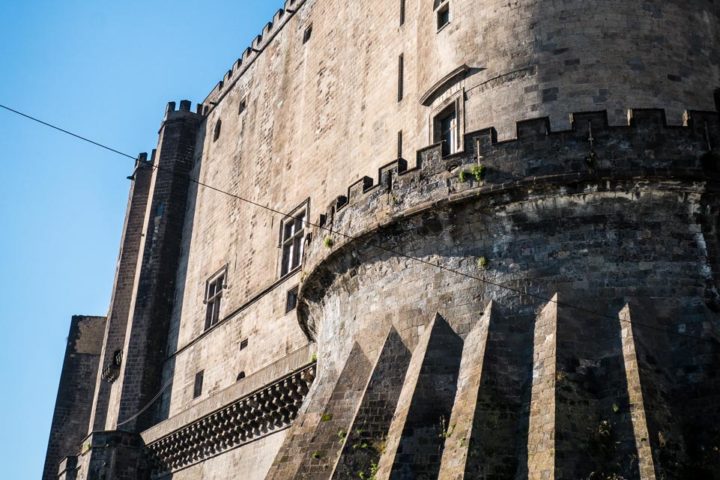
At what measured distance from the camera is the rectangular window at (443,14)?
51.9 feet

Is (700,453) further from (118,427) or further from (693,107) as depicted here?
→ (118,427)

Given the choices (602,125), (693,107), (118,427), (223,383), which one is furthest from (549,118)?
(118,427)

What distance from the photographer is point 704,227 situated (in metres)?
11.5

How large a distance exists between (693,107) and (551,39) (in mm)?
2342

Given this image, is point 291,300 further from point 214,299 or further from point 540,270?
point 540,270

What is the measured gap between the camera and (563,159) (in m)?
11.9

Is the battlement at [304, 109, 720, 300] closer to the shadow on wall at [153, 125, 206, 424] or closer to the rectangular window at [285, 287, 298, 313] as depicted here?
the rectangular window at [285, 287, 298, 313]

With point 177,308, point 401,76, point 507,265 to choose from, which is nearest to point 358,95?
point 401,76

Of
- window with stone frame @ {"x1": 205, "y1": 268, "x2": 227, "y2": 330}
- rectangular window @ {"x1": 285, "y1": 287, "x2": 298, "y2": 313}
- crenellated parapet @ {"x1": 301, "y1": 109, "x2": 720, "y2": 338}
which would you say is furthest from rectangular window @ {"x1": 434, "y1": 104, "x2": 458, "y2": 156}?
window with stone frame @ {"x1": 205, "y1": 268, "x2": 227, "y2": 330}

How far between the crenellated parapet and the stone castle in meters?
0.03

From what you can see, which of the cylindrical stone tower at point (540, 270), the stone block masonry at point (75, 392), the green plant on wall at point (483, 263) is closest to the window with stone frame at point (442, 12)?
the cylindrical stone tower at point (540, 270)

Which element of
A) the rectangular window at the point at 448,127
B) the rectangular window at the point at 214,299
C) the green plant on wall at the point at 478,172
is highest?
the rectangular window at the point at 214,299

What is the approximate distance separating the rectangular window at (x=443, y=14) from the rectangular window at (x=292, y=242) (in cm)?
695

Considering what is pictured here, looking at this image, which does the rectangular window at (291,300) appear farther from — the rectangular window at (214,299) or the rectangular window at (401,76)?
the rectangular window at (401,76)
